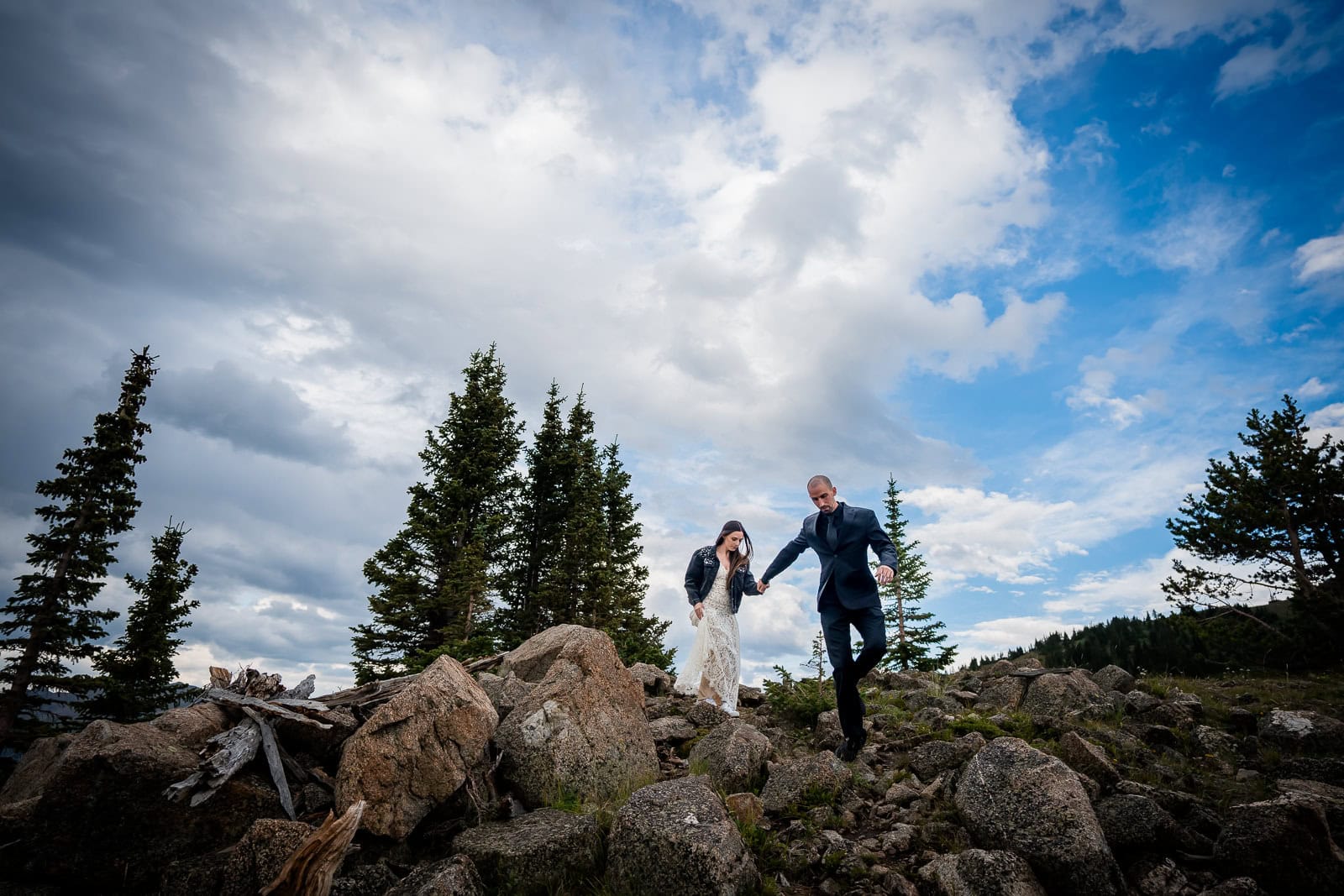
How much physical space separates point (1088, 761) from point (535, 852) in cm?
557

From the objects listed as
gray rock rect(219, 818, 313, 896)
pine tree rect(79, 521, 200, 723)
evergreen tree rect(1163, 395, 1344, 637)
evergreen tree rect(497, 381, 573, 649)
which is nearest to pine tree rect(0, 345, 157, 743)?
pine tree rect(79, 521, 200, 723)

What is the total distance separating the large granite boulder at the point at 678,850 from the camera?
4523mm

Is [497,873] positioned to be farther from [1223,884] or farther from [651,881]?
[1223,884]

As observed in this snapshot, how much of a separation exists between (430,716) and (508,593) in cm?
2252

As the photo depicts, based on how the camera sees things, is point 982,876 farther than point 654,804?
No

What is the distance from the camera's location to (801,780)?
21.0 feet

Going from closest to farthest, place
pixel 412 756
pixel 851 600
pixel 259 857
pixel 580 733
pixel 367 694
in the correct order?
1. pixel 259 857
2. pixel 412 756
3. pixel 580 733
4. pixel 851 600
5. pixel 367 694

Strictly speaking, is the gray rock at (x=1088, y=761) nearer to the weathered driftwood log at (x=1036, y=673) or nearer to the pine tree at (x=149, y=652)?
the weathered driftwood log at (x=1036, y=673)

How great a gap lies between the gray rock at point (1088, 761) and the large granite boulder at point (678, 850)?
3893 mm

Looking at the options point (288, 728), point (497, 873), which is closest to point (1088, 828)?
point (497, 873)

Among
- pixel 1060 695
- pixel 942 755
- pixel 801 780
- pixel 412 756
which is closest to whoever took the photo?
pixel 412 756

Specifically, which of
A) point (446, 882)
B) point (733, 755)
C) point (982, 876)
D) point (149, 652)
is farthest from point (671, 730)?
point (149, 652)

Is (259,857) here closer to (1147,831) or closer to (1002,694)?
(1147,831)

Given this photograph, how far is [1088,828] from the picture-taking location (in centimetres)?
476
